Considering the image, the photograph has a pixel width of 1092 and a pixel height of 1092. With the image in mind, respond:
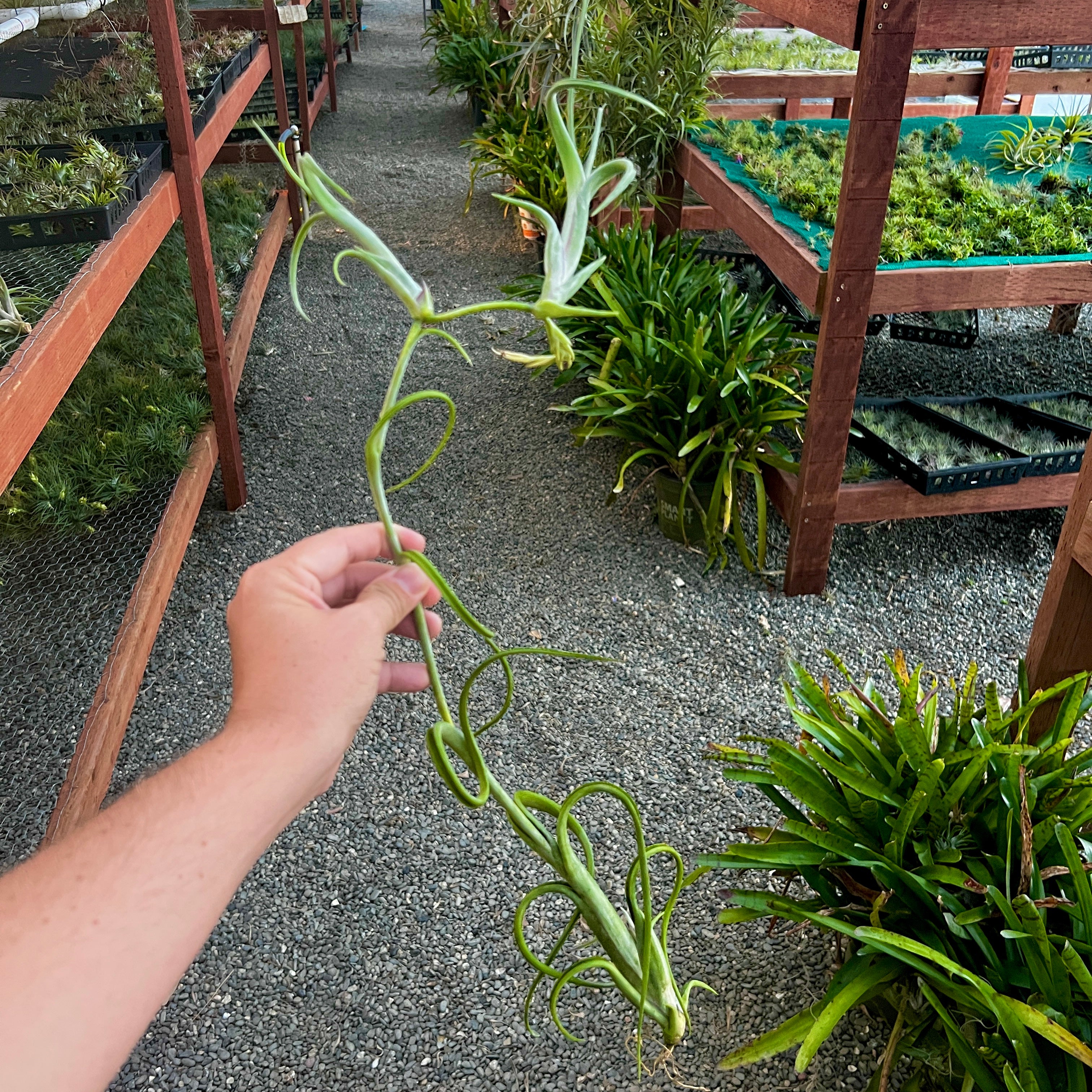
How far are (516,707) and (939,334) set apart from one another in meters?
2.01

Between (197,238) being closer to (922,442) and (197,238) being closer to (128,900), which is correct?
(922,442)

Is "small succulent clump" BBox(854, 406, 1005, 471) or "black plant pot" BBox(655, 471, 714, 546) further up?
"small succulent clump" BBox(854, 406, 1005, 471)

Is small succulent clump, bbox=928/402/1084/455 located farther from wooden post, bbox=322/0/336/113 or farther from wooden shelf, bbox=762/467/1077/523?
wooden post, bbox=322/0/336/113

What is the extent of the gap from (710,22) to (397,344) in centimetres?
149

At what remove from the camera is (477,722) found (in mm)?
1918

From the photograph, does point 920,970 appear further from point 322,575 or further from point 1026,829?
point 322,575

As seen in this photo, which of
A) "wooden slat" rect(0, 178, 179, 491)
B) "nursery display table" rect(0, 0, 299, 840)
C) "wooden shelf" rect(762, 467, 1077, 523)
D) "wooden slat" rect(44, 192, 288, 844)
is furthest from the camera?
"wooden shelf" rect(762, 467, 1077, 523)

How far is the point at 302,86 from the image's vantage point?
4.73 metres

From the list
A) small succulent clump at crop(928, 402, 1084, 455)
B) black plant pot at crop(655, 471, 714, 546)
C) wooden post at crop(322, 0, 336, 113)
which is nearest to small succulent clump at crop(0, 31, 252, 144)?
black plant pot at crop(655, 471, 714, 546)

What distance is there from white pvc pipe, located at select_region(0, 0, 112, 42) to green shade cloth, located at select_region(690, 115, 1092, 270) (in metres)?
1.51

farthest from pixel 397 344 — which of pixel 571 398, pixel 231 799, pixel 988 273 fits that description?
pixel 231 799

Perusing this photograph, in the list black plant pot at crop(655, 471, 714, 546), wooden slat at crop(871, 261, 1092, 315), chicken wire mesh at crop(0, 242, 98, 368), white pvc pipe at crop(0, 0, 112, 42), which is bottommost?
black plant pot at crop(655, 471, 714, 546)

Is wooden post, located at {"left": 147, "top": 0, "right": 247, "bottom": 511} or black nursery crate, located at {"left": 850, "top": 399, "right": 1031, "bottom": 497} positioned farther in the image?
black nursery crate, located at {"left": 850, "top": 399, "right": 1031, "bottom": 497}

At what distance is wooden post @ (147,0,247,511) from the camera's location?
1980mm
